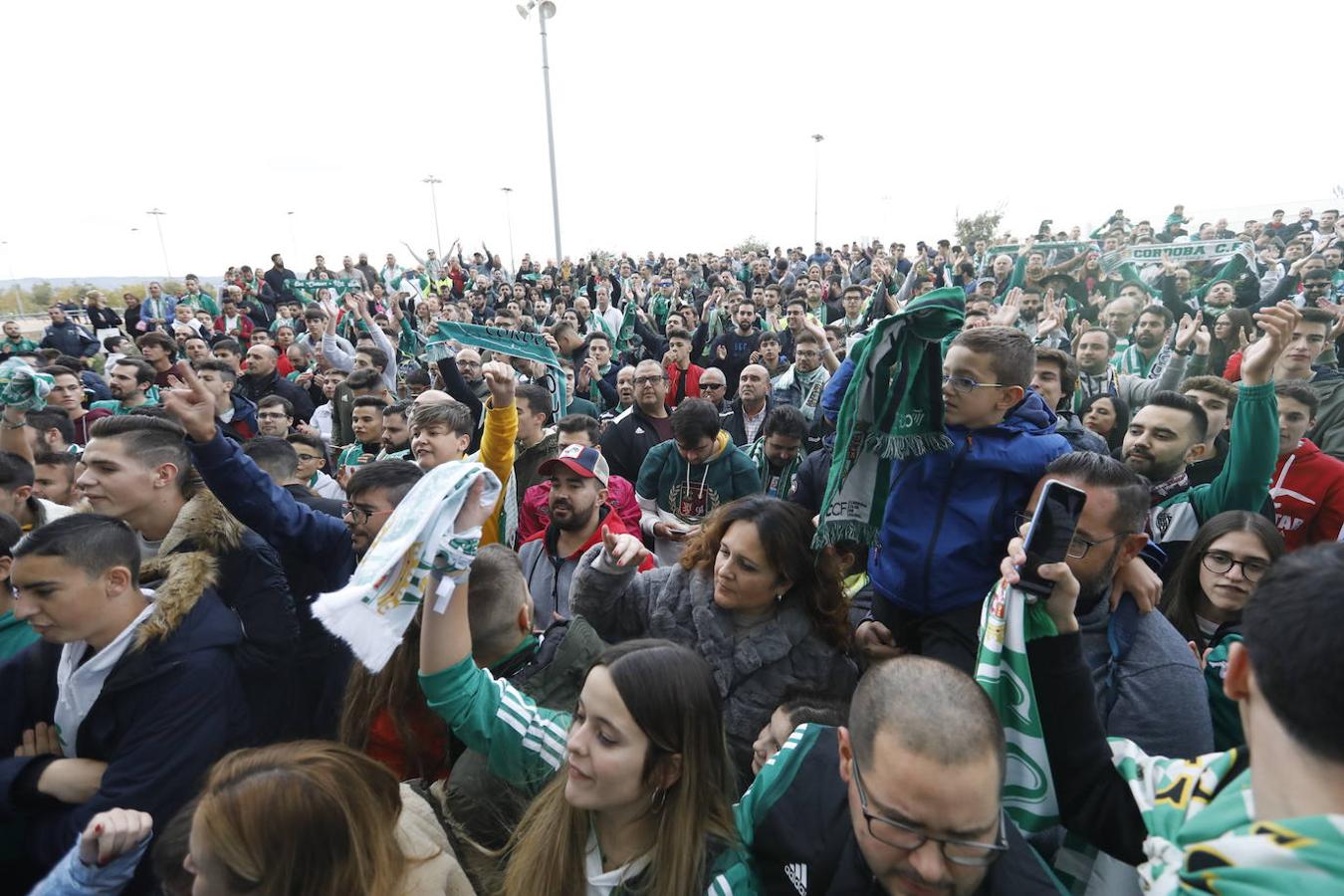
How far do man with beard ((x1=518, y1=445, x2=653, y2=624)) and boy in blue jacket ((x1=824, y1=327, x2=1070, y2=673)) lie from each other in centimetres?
147

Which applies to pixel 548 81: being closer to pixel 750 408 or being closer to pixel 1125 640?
pixel 750 408

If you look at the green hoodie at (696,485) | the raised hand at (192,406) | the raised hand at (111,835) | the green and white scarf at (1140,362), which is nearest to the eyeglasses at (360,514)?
the raised hand at (192,406)

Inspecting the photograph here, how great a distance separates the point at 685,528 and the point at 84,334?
1599 cm

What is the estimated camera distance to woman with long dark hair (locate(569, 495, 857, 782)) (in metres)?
2.57

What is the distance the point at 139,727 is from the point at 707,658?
185cm

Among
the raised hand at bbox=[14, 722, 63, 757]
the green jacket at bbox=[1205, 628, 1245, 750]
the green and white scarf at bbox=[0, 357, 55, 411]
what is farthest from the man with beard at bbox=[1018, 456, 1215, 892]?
the green and white scarf at bbox=[0, 357, 55, 411]

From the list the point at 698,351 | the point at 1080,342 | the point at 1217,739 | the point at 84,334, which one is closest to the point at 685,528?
the point at 1217,739

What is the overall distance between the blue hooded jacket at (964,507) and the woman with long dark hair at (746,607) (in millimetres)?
337

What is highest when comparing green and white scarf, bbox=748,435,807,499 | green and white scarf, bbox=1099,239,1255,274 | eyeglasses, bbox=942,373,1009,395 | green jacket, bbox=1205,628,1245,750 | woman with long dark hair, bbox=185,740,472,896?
green and white scarf, bbox=1099,239,1255,274

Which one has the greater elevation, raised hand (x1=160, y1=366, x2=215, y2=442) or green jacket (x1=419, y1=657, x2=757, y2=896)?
raised hand (x1=160, y1=366, x2=215, y2=442)

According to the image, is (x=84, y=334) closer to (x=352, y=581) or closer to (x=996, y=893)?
(x=352, y=581)

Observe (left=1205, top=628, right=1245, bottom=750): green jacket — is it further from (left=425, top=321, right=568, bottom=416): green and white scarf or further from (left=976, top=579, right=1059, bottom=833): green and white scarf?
(left=425, top=321, right=568, bottom=416): green and white scarf

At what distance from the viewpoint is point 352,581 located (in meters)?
1.72

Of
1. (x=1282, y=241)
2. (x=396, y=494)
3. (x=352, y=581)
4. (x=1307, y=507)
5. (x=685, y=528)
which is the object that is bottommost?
(x=685, y=528)
